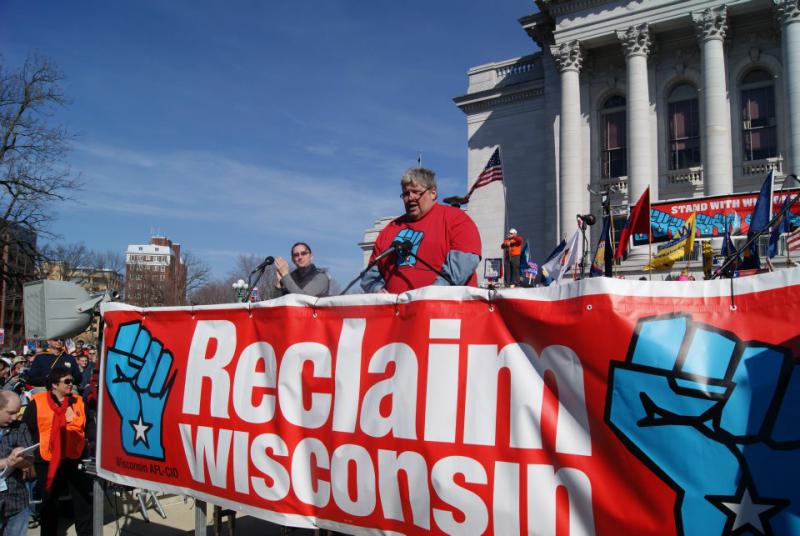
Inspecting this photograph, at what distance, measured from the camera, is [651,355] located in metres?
2.29

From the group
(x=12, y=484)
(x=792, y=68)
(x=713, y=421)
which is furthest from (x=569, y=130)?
(x=713, y=421)

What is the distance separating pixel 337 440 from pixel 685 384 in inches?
70.3

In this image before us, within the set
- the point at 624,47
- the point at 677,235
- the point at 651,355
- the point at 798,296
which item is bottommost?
the point at 651,355

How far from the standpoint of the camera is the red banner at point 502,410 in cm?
211

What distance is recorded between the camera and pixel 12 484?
4.69 m

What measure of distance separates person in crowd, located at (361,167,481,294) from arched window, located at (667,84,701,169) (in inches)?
1016

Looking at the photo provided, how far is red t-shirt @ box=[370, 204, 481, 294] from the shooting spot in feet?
13.2

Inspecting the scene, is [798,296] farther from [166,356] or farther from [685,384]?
[166,356]

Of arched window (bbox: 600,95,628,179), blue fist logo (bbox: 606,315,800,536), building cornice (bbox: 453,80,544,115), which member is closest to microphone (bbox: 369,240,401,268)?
blue fist logo (bbox: 606,315,800,536)

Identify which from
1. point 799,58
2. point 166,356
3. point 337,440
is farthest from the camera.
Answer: point 799,58

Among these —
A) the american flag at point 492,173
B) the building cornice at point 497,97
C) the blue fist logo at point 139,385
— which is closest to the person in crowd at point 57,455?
the blue fist logo at point 139,385

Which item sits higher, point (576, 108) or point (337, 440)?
point (576, 108)

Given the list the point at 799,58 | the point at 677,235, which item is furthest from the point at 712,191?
the point at 677,235

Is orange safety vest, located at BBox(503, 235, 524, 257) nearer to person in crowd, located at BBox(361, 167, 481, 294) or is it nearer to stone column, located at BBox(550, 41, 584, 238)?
stone column, located at BBox(550, 41, 584, 238)
